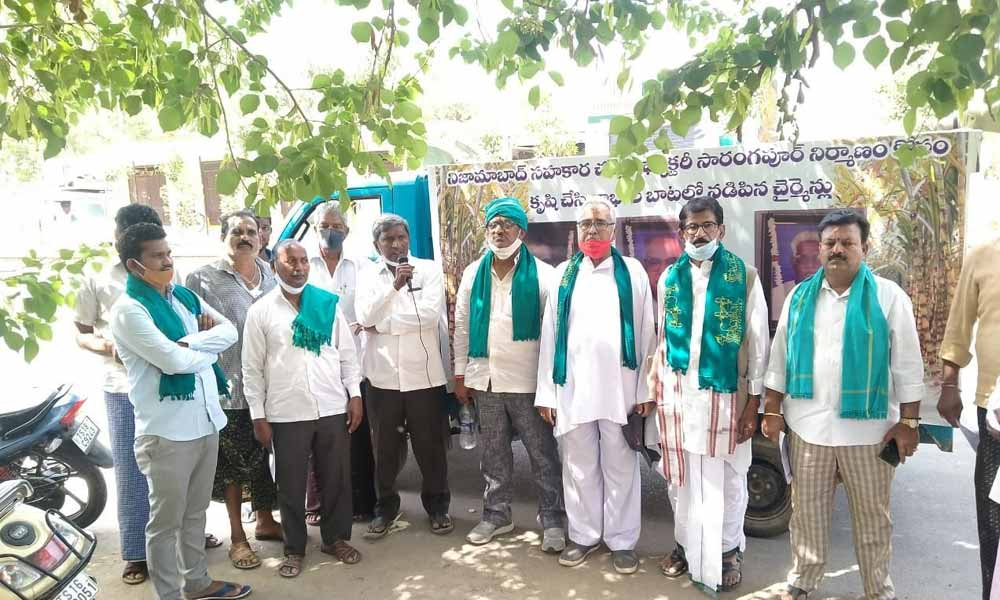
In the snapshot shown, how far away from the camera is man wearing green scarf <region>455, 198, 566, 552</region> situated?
3.99 meters

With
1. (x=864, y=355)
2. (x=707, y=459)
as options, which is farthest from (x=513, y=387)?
(x=864, y=355)

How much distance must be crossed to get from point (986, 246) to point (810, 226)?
2.57 feet

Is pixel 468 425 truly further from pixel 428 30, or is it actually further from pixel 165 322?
pixel 428 30

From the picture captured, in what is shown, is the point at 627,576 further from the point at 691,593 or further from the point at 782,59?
the point at 782,59

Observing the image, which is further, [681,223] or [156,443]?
[681,223]

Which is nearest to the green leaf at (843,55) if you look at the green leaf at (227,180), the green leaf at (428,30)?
the green leaf at (428,30)

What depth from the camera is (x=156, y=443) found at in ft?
10.4

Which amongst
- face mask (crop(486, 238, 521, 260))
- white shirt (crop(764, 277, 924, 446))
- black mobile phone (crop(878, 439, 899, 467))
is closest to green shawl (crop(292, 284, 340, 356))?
face mask (crop(486, 238, 521, 260))

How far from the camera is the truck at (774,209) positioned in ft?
10.9

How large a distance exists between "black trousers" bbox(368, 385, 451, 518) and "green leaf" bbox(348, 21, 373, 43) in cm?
227

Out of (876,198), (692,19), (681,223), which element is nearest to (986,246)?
(876,198)

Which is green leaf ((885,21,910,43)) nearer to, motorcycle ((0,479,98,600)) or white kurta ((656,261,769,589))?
white kurta ((656,261,769,589))

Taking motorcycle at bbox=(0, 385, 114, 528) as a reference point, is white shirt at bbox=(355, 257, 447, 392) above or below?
above

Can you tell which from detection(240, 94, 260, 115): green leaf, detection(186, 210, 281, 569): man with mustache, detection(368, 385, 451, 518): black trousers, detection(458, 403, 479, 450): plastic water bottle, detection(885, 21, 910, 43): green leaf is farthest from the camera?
detection(458, 403, 479, 450): plastic water bottle
